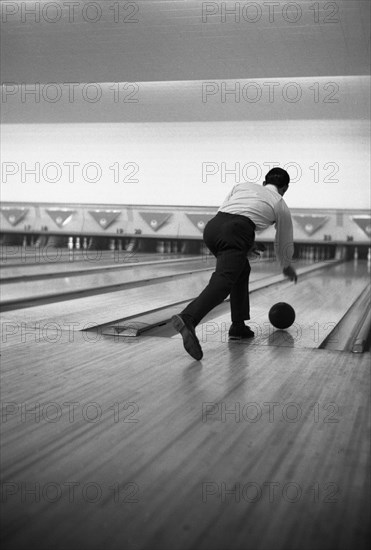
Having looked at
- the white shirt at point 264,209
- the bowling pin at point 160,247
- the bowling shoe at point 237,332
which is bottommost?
the bowling shoe at point 237,332

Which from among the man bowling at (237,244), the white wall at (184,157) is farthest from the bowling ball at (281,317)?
the white wall at (184,157)

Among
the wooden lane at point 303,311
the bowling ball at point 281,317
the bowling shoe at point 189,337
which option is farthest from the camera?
the bowling ball at point 281,317

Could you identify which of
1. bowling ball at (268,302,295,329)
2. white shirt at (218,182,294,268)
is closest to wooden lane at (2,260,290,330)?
bowling ball at (268,302,295,329)

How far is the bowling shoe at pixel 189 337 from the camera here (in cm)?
260

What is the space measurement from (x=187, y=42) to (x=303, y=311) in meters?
5.54

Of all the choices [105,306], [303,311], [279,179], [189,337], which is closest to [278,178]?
[279,179]

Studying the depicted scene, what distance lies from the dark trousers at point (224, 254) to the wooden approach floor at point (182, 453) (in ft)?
0.85

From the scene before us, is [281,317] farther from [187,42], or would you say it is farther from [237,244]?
[187,42]

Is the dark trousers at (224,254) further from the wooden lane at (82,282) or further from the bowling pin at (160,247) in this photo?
the bowling pin at (160,247)

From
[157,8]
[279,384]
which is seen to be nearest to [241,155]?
[157,8]

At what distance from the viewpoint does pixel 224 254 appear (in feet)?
9.39

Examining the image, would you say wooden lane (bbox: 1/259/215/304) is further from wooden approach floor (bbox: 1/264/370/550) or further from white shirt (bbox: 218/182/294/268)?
wooden approach floor (bbox: 1/264/370/550)

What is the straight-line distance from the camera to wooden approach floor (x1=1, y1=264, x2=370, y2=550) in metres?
1.17

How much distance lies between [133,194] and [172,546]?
11.4m
